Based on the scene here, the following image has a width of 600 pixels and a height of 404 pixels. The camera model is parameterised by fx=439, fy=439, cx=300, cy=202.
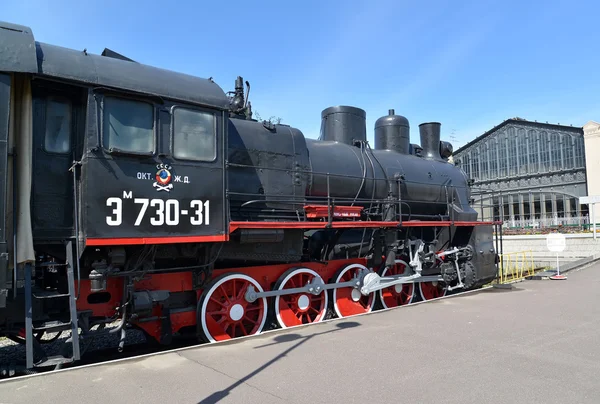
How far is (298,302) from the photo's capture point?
25.7 feet

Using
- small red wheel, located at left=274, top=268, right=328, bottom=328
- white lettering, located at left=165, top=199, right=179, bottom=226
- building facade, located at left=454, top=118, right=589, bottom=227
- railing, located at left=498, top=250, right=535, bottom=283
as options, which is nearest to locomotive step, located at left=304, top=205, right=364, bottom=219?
small red wheel, located at left=274, top=268, right=328, bottom=328

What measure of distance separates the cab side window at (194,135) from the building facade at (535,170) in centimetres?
3060

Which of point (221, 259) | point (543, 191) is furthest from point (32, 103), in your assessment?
point (543, 191)

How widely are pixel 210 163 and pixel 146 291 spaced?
2.00m

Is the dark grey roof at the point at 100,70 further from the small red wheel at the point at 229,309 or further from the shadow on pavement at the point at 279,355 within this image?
the shadow on pavement at the point at 279,355

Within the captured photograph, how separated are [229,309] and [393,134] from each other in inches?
263

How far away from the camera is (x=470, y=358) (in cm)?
544

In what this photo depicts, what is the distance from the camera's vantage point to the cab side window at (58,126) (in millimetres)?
5398

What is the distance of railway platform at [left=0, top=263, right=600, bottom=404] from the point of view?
4.29 meters

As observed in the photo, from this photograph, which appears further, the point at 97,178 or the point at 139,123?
the point at 139,123

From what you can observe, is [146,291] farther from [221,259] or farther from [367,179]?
[367,179]

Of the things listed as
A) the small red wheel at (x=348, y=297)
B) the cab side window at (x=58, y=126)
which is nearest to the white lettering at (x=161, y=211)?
the cab side window at (x=58, y=126)

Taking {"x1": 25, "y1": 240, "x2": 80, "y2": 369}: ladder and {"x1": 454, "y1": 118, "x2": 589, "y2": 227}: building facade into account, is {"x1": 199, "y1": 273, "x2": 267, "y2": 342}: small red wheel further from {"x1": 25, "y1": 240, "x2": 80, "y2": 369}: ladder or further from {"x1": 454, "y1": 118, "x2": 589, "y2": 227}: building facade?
{"x1": 454, "y1": 118, "x2": 589, "y2": 227}: building facade

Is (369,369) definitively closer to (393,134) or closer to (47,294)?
(47,294)
